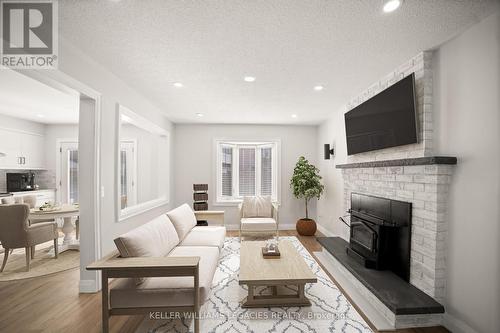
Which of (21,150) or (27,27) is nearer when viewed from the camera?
(27,27)

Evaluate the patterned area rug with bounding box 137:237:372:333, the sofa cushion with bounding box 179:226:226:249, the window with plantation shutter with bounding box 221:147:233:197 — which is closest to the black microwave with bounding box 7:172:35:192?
the window with plantation shutter with bounding box 221:147:233:197

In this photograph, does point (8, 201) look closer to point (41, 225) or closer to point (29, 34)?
point (41, 225)

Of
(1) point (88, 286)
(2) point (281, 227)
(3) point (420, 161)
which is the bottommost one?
(2) point (281, 227)

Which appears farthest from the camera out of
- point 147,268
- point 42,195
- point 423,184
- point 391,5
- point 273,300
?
point 42,195

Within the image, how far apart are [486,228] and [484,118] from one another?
2.82 ft

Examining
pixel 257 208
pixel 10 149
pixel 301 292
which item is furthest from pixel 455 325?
pixel 10 149

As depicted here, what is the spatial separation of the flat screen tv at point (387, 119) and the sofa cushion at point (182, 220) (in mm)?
2762

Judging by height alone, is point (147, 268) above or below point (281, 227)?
above

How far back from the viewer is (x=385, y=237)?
273cm

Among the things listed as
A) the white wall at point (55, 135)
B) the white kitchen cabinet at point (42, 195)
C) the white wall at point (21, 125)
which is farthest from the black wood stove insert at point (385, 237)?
the white wall at point (21, 125)

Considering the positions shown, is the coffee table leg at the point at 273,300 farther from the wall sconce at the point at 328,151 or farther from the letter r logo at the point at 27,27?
the wall sconce at the point at 328,151

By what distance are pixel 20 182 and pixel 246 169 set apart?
17.0 ft

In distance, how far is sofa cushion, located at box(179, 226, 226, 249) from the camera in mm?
3195

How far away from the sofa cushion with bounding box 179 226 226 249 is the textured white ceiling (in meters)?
2.12
